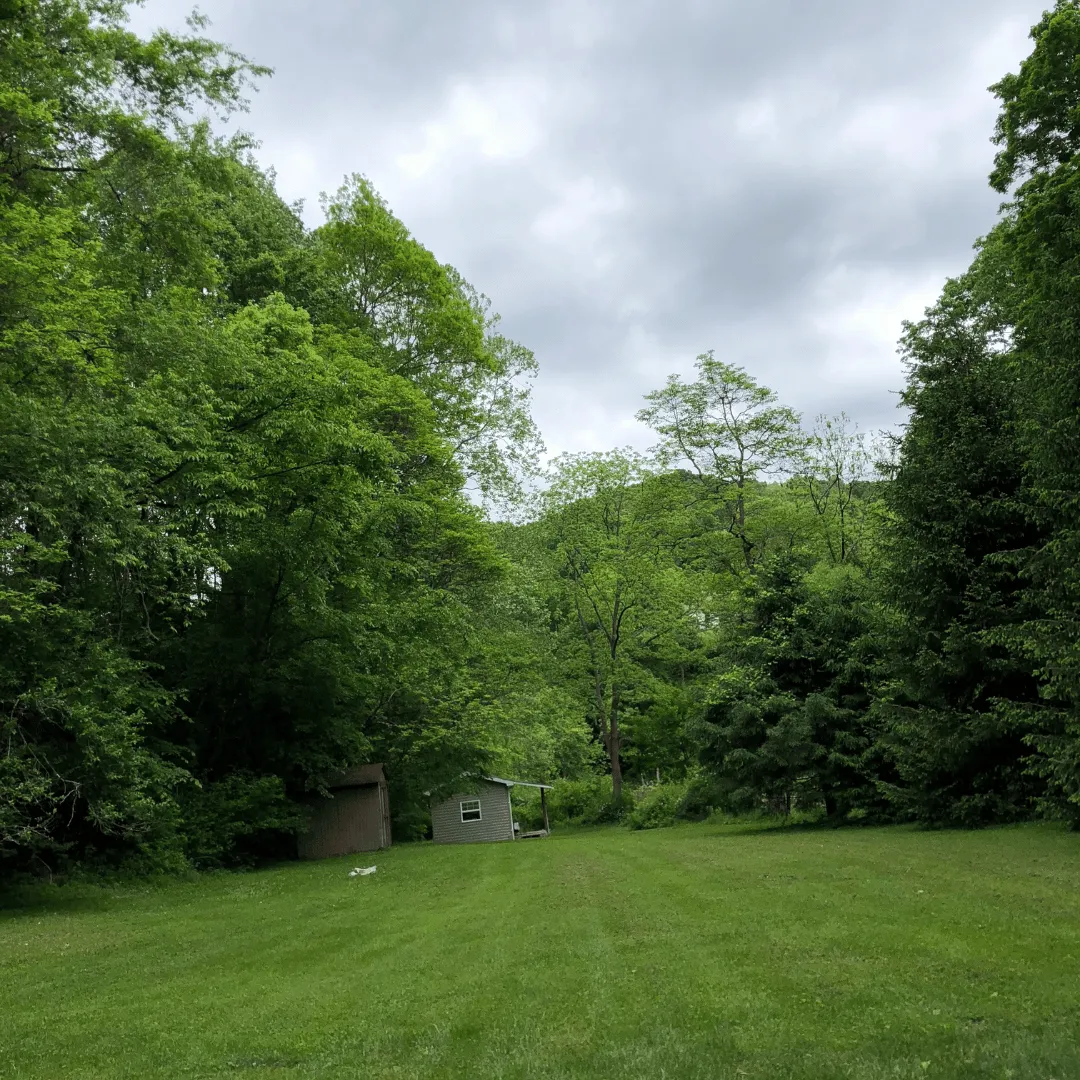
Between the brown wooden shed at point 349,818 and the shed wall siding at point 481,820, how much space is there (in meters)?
10.7

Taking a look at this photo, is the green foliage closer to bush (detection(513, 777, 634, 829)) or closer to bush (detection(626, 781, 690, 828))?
bush (detection(626, 781, 690, 828))

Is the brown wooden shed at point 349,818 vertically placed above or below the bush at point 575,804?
above

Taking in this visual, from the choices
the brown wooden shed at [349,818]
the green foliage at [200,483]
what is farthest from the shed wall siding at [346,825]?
the green foliage at [200,483]

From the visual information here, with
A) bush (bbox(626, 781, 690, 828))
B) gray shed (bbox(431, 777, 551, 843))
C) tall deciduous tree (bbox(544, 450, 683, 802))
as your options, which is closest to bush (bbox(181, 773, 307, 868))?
bush (bbox(626, 781, 690, 828))

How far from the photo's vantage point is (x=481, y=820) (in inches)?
1487

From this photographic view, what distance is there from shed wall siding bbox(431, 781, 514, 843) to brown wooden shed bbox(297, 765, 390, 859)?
10.7 meters

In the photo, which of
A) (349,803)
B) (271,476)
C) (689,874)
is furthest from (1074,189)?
(349,803)

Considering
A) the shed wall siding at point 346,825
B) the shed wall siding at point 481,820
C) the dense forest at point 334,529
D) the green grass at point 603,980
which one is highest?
the dense forest at point 334,529

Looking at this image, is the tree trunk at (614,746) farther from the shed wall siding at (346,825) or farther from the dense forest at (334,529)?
the shed wall siding at (346,825)

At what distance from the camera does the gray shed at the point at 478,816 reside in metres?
37.6

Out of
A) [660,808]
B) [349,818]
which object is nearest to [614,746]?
[660,808]

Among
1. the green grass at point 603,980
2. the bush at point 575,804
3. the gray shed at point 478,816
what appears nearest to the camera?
the green grass at point 603,980

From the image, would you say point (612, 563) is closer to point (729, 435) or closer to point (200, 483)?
point (729, 435)

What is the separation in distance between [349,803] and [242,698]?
19.3 ft
